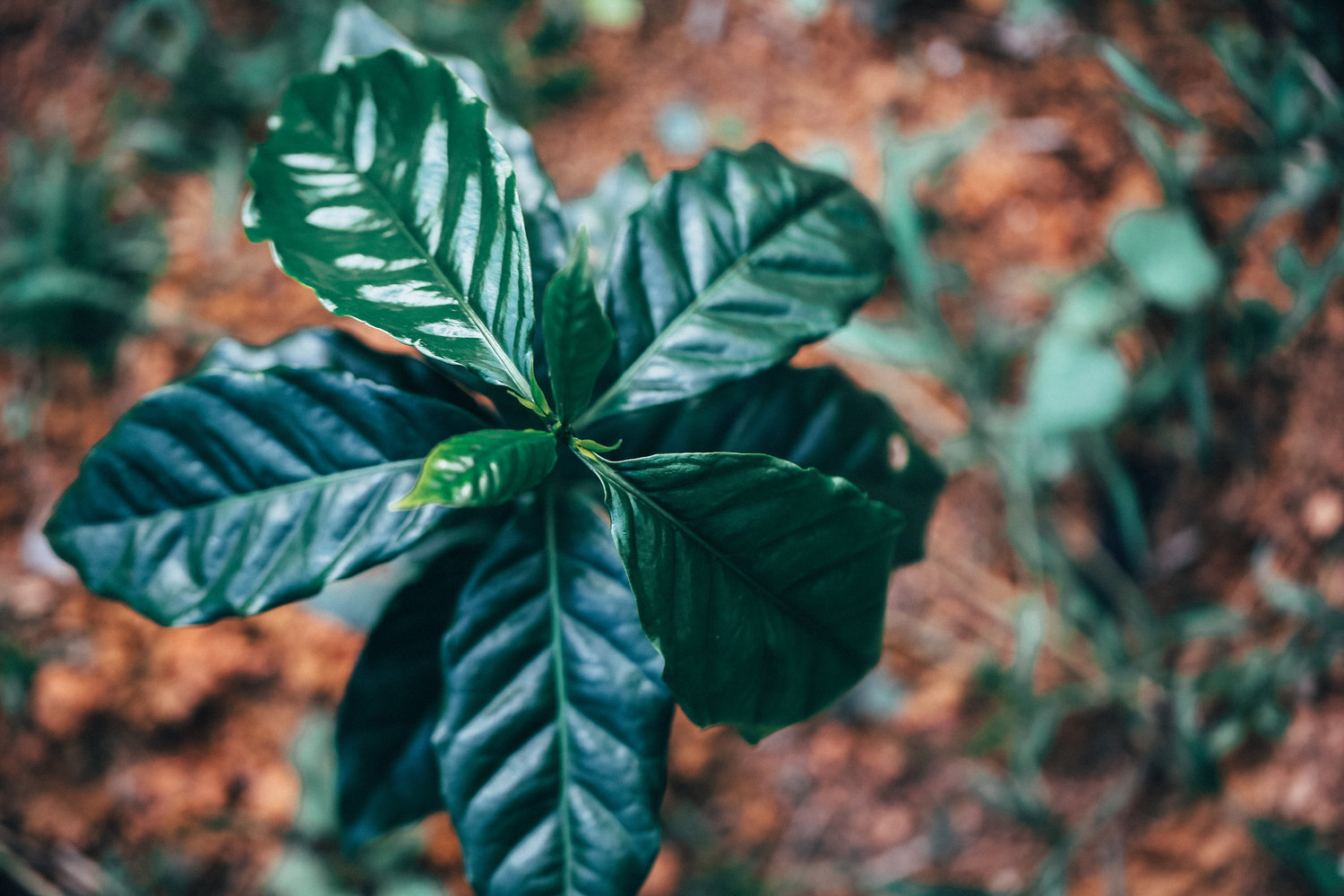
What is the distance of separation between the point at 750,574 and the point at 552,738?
203 mm

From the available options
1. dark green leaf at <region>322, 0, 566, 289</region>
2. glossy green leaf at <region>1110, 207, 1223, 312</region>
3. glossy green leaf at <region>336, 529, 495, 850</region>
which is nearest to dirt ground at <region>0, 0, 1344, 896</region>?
glossy green leaf at <region>1110, 207, 1223, 312</region>

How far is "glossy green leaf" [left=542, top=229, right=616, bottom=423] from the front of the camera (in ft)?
1.57

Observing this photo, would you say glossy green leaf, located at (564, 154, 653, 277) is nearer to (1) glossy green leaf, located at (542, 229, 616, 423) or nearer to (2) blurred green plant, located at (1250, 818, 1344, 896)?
(1) glossy green leaf, located at (542, 229, 616, 423)

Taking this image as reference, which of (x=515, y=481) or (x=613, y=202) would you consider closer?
(x=515, y=481)

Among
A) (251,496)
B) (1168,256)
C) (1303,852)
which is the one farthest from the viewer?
(1168,256)

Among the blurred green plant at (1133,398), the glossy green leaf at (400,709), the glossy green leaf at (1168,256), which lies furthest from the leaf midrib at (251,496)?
the glossy green leaf at (1168,256)

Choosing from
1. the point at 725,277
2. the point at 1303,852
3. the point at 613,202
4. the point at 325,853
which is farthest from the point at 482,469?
the point at 1303,852

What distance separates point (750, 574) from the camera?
51 cm

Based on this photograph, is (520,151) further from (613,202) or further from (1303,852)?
(1303,852)

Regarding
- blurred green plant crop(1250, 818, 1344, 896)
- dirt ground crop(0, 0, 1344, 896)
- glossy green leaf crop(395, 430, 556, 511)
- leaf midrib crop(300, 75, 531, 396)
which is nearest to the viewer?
glossy green leaf crop(395, 430, 556, 511)

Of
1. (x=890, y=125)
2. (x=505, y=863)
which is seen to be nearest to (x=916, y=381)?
(x=890, y=125)

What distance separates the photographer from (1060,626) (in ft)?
4.02

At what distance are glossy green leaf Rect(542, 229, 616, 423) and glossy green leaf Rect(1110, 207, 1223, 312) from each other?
0.94 meters

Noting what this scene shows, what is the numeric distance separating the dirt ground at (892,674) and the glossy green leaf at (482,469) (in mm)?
805
